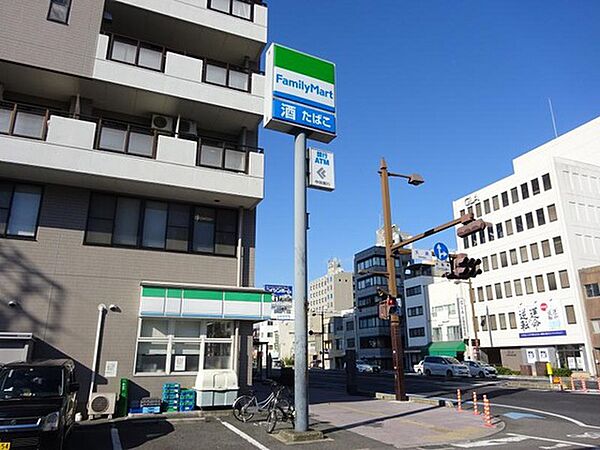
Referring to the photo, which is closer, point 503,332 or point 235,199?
point 235,199

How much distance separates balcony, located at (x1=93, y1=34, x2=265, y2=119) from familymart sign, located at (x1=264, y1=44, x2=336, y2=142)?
3.40m

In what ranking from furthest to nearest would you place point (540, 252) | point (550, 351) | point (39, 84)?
point (540, 252), point (550, 351), point (39, 84)

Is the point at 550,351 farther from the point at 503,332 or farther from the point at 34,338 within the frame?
the point at 34,338

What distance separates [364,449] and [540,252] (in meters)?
46.2

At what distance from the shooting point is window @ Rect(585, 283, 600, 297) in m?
41.8

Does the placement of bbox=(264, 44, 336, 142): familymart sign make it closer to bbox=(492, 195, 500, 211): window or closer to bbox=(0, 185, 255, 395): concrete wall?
bbox=(0, 185, 255, 395): concrete wall

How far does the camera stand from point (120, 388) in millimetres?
13484

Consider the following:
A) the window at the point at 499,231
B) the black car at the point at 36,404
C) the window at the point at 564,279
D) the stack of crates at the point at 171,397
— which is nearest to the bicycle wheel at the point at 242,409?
the stack of crates at the point at 171,397

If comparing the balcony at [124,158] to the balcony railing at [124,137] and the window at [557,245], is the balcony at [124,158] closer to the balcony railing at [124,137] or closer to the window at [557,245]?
the balcony railing at [124,137]

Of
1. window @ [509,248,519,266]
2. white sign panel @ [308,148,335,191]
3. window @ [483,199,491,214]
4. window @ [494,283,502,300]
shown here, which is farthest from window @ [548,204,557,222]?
white sign panel @ [308,148,335,191]

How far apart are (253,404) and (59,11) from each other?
14518 mm

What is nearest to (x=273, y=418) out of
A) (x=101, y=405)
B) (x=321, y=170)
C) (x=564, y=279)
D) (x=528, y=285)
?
(x=101, y=405)

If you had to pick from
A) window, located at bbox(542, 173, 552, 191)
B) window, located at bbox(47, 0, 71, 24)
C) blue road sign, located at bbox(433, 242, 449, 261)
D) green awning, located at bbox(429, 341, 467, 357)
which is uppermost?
window, located at bbox(542, 173, 552, 191)

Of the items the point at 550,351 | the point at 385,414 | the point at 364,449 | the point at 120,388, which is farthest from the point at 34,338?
the point at 550,351
